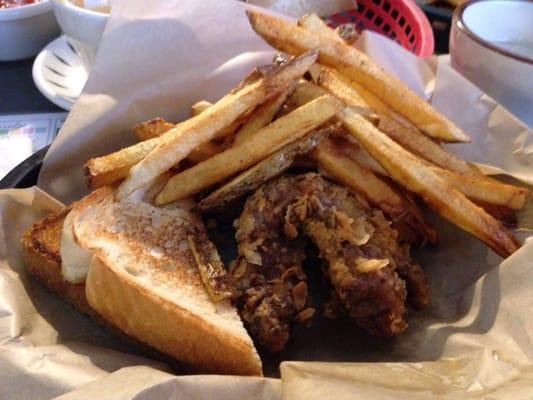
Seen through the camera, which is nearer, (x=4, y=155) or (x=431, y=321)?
(x=431, y=321)

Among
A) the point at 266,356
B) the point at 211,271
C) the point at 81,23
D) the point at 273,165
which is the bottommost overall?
the point at 266,356

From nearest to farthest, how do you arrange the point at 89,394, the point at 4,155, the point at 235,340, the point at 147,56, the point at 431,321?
the point at 89,394 < the point at 235,340 < the point at 431,321 < the point at 147,56 < the point at 4,155

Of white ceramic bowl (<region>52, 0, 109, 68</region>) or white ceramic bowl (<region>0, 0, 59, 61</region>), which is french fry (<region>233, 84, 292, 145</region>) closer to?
white ceramic bowl (<region>52, 0, 109, 68</region>)

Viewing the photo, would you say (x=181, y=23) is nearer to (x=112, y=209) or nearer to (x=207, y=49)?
(x=207, y=49)

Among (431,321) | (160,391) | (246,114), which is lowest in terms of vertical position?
(431,321)

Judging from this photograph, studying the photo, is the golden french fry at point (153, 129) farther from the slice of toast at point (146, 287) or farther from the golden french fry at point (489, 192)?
the golden french fry at point (489, 192)

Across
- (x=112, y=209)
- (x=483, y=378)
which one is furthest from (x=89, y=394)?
(x=483, y=378)

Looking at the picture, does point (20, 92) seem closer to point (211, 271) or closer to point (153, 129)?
point (153, 129)

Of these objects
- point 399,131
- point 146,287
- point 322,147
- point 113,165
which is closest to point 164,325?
point 146,287
